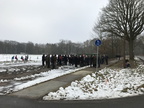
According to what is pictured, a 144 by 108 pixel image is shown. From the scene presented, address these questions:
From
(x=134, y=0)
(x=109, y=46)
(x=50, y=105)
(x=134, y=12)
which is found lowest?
(x=50, y=105)

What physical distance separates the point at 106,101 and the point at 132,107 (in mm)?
1089

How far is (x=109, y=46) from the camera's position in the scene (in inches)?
2178

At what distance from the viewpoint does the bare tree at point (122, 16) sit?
34312 mm

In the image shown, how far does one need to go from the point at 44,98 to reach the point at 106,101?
8.25 ft

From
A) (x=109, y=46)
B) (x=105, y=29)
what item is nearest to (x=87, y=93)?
(x=105, y=29)

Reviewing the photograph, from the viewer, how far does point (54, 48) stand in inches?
5226

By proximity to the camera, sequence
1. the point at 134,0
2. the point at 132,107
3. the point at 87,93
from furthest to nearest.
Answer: the point at 134,0
the point at 87,93
the point at 132,107

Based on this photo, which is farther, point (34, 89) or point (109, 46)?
point (109, 46)

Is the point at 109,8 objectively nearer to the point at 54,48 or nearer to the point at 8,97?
the point at 8,97

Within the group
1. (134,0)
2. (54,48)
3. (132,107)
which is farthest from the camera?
(54,48)

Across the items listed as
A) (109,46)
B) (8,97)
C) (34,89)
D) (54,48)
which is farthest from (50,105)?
(54,48)

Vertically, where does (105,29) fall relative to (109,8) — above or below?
below

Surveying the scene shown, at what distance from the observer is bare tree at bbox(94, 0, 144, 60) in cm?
3431

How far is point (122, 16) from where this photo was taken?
3519 cm
